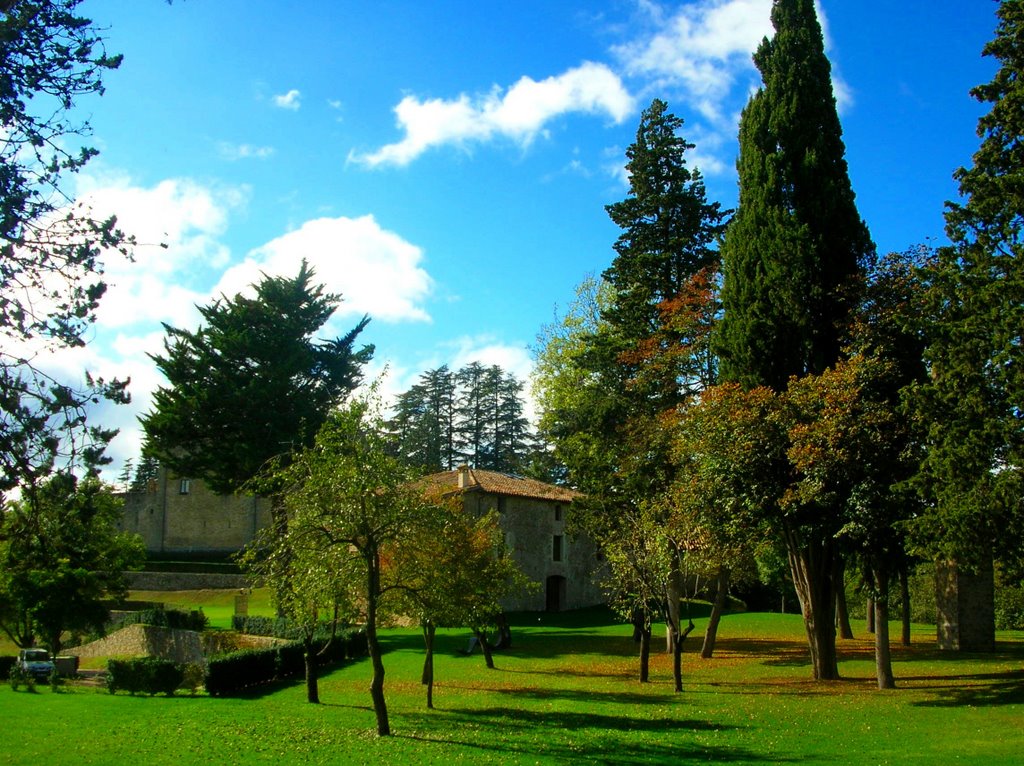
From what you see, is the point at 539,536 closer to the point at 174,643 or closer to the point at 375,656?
the point at 174,643

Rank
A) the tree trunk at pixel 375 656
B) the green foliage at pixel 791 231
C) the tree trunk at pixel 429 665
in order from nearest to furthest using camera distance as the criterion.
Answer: the tree trunk at pixel 375 656
the tree trunk at pixel 429 665
the green foliage at pixel 791 231

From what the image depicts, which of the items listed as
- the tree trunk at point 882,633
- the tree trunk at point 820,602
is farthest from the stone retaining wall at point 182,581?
the tree trunk at point 882,633

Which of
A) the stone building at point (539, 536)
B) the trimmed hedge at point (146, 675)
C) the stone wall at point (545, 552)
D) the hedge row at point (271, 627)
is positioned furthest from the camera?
the stone wall at point (545, 552)

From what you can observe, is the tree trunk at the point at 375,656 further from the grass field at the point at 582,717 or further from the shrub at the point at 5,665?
the shrub at the point at 5,665

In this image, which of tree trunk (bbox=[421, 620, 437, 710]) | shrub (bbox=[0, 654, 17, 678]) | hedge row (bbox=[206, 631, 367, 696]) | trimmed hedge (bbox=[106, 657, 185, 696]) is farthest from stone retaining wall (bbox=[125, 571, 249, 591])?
tree trunk (bbox=[421, 620, 437, 710])

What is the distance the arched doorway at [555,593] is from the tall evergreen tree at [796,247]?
27.8 metres

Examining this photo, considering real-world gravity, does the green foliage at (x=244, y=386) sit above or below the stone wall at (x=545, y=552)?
above

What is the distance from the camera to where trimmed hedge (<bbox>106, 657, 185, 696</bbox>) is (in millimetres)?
24547

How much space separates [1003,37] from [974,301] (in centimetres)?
548

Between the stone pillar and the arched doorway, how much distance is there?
2522 cm

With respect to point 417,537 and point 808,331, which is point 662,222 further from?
point 417,537

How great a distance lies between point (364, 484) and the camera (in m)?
16.2

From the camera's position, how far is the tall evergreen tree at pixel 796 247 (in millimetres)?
22719

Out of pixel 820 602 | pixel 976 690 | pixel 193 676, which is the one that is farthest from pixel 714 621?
pixel 193 676
